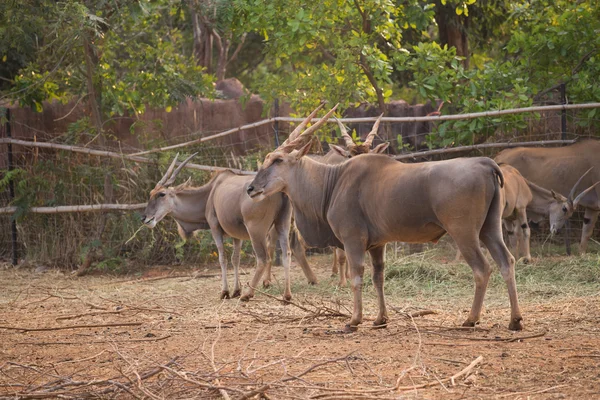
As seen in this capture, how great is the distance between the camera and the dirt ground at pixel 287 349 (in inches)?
176

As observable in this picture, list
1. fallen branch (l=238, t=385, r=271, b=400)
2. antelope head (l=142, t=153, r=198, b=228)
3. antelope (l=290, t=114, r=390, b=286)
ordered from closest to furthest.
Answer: fallen branch (l=238, t=385, r=271, b=400), antelope (l=290, t=114, r=390, b=286), antelope head (l=142, t=153, r=198, b=228)

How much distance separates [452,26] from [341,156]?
20.8 ft

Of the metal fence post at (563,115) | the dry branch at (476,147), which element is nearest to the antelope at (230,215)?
the dry branch at (476,147)

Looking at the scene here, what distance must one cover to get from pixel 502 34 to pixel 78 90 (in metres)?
7.73

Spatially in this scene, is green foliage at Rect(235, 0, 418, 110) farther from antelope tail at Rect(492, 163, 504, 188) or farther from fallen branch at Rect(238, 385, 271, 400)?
fallen branch at Rect(238, 385, 271, 400)

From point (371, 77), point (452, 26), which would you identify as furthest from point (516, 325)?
point (452, 26)

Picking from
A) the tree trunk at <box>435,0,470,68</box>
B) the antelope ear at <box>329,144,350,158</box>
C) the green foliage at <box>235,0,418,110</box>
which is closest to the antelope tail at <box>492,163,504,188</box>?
the antelope ear at <box>329,144,350,158</box>

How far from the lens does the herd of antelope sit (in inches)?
237

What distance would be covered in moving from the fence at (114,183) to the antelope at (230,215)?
4.38 feet

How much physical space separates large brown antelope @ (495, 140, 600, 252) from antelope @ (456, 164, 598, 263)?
146mm

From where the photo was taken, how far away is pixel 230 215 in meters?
8.76

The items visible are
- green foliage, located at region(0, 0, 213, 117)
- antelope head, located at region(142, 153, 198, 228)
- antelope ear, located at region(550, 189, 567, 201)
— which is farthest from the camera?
green foliage, located at region(0, 0, 213, 117)

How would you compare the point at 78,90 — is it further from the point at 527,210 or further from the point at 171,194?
the point at 527,210

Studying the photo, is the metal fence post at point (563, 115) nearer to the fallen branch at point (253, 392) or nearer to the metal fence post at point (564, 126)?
the metal fence post at point (564, 126)
